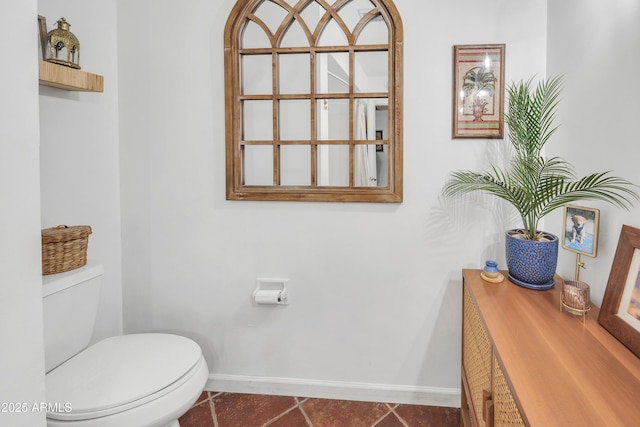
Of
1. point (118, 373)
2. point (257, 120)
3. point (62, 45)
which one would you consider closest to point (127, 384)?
point (118, 373)

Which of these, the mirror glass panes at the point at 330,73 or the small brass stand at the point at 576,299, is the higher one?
the mirror glass panes at the point at 330,73

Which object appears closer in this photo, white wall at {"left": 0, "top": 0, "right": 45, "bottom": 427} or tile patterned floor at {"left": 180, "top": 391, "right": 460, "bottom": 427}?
white wall at {"left": 0, "top": 0, "right": 45, "bottom": 427}

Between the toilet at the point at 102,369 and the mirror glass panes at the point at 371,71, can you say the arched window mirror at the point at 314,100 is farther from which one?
the toilet at the point at 102,369

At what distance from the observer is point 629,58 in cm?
107

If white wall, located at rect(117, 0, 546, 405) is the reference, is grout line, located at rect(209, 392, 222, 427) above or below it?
below

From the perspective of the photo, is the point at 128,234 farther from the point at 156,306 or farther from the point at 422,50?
the point at 422,50

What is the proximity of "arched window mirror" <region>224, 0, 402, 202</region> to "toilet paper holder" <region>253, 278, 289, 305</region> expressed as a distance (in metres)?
0.44

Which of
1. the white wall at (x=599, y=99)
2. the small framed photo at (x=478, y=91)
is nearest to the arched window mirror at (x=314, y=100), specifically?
the small framed photo at (x=478, y=91)

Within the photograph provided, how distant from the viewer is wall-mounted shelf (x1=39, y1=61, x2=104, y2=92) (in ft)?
4.62

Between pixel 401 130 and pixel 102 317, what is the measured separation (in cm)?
180

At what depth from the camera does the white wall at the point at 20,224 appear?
0.79 meters

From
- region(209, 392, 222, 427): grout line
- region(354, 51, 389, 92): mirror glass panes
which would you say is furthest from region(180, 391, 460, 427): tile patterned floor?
region(354, 51, 389, 92): mirror glass panes

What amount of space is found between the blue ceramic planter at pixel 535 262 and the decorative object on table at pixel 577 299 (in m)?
0.17

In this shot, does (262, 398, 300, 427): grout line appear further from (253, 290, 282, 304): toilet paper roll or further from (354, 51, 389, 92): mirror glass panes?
(354, 51, 389, 92): mirror glass panes
